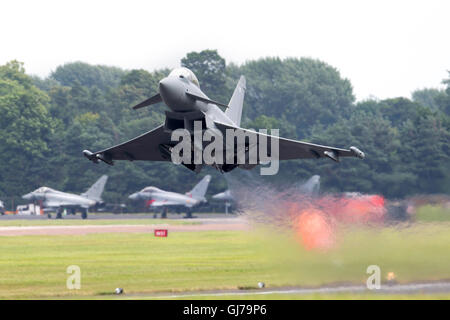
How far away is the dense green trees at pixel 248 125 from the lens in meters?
54.1

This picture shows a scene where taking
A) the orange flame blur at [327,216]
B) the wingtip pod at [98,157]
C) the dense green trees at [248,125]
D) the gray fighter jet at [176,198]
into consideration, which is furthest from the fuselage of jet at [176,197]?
the orange flame blur at [327,216]

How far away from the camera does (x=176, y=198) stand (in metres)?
85.9

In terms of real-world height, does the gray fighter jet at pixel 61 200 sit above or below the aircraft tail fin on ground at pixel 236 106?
below

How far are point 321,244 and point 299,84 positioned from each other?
124 metres

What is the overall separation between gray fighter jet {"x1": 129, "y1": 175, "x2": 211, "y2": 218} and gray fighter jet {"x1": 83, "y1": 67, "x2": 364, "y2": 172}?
55.1 m

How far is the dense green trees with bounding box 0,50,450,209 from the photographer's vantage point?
54.1 m

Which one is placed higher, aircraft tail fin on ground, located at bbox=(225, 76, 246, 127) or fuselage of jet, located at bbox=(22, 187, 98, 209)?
aircraft tail fin on ground, located at bbox=(225, 76, 246, 127)

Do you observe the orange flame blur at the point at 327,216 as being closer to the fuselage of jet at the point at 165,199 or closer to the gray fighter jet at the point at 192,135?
the gray fighter jet at the point at 192,135

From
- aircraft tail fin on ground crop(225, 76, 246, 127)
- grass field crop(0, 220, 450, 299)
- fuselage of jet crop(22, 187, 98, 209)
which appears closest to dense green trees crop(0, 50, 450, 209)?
aircraft tail fin on ground crop(225, 76, 246, 127)

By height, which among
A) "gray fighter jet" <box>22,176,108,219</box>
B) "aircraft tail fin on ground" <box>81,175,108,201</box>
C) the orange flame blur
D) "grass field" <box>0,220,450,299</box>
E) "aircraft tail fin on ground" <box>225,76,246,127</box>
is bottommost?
"grass field" <box>0,220,450,299</box>
